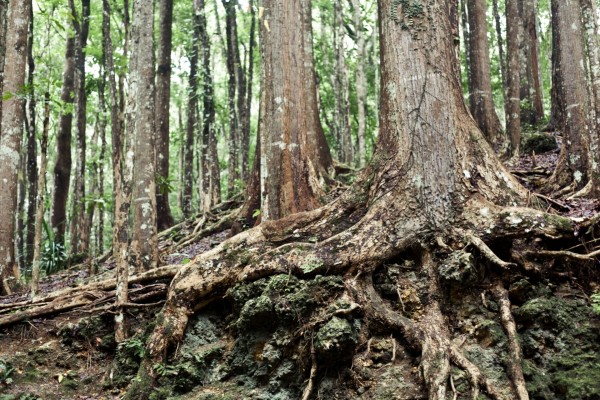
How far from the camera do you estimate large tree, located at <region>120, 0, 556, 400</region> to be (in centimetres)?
515

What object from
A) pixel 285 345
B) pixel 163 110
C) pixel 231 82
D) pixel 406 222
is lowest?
pixel 285 345

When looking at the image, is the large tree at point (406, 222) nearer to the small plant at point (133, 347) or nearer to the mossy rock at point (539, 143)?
the small plant at point (133, 347)

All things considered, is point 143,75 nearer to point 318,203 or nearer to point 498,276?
point 318,203

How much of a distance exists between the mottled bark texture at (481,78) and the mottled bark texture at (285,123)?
6.56 m

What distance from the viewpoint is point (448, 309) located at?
520 cm

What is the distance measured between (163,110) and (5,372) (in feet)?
31.8

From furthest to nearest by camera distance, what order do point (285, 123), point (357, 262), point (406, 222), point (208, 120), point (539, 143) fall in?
point (208, 120) < point (539, 143) < point (285, 123) < point (406, 222) < point (357, 262)

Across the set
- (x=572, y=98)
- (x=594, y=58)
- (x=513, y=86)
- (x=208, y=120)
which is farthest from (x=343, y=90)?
(x=594, y=58)

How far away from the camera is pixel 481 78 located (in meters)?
13.0

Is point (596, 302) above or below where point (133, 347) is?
above

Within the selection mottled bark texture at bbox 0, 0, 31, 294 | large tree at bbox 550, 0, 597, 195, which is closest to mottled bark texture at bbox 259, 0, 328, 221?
mottled bark texture at bbox 0, 0, 31, 294

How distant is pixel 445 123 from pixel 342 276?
2.02 meters

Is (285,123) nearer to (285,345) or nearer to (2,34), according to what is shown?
(285,345)

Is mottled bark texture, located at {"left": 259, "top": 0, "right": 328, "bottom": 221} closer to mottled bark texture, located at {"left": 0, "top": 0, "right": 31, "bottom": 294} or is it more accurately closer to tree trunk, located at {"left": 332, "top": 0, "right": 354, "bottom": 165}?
mottled bark texture, located at {"left": 0, "top": 0, "right": 31, "bottom": 294}
